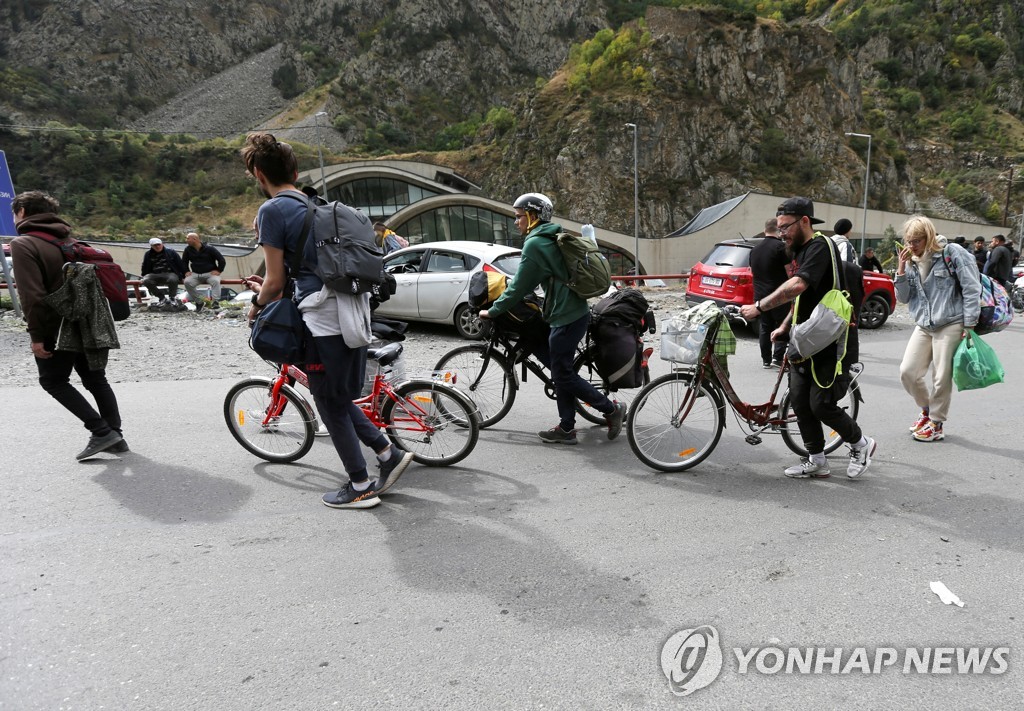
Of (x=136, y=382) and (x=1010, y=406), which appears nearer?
(x=1010, y=406)

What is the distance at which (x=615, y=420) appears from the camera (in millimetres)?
4863

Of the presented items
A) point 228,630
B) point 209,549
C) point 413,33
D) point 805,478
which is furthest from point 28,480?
point 413,33

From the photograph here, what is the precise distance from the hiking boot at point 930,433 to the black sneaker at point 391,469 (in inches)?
162

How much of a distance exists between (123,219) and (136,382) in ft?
249

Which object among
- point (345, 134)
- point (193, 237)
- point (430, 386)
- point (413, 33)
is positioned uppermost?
point (413, 33)

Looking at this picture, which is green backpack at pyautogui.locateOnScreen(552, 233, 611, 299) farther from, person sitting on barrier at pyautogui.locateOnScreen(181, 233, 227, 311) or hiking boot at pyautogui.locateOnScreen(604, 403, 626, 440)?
person sitting on barrier at pyautogui.locateOnScreen(181, 233, 227, 311)

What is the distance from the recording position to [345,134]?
9081 centimetres

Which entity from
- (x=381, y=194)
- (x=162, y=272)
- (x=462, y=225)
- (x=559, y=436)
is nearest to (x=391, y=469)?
(x=559, y=436)

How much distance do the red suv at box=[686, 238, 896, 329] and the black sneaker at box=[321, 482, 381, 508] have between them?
723 centimetres

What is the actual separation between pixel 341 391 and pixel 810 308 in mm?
2964

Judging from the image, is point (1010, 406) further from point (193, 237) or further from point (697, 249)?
point (697, 249)

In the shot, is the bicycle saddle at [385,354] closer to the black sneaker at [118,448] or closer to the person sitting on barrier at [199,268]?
the black sneaker at [118,448]

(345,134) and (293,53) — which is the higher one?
(293,53)

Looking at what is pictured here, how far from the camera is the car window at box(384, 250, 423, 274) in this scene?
10.7m
